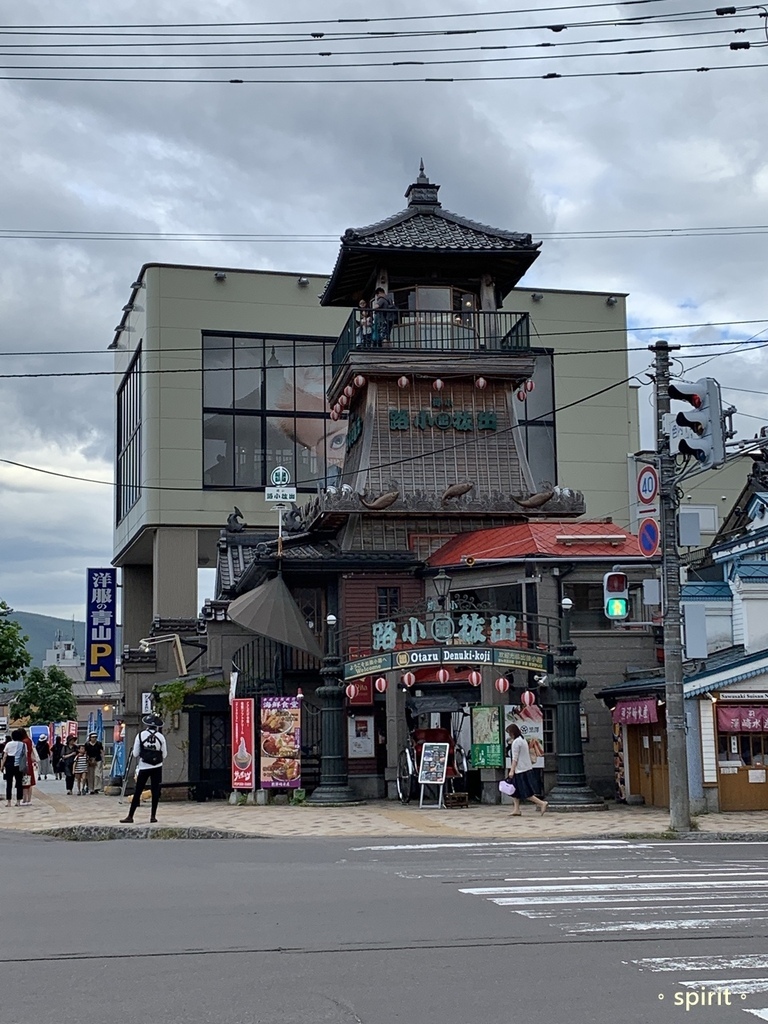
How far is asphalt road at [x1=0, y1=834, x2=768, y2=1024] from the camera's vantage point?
310 inches

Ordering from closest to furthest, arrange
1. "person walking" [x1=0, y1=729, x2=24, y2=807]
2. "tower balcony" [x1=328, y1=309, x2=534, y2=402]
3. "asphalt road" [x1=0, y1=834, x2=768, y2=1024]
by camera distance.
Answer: "asphalt road" [x1=0, y1=834, x2=768, y2=1024]
"person walking" [x1=0, y1=729, x2=24, y2=807]
"tower balcony" [x1=328, y1=309, x2=534, y2=402]

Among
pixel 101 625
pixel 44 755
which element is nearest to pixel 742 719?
pixel 101 625

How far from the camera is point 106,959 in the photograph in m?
9.27

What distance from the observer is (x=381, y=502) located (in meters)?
31.4

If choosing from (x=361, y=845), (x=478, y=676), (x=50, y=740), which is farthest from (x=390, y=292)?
(x=50, y=740)

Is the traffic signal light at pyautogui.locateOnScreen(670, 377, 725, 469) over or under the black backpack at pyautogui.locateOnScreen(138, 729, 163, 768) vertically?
over

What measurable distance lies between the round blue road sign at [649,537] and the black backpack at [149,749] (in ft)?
29.1

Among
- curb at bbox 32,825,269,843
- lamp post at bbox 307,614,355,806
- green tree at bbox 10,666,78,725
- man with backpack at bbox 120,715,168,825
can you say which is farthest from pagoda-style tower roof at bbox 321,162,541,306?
green tree at bbox 10,666,78,725

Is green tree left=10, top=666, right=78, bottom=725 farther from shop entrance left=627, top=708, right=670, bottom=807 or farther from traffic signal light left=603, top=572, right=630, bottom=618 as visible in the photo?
traffic signal light left=603, top=572, right=630, bottom=618

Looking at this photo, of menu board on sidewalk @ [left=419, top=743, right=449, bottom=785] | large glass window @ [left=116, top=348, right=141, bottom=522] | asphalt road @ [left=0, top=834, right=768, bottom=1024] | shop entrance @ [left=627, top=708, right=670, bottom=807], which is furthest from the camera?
large glass window @ [left=116, top=348, right=141, bottom=522]

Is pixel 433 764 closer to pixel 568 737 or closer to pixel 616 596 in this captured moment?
pixel 568 737

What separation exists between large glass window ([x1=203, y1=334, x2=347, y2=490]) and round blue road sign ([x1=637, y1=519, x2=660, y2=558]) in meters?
32.8

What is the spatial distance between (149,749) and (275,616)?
799 cm

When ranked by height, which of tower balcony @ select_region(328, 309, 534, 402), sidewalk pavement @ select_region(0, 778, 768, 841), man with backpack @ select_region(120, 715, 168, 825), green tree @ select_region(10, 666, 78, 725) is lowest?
sidewalk pavement @ select_region(0, 778, 768, 841)
